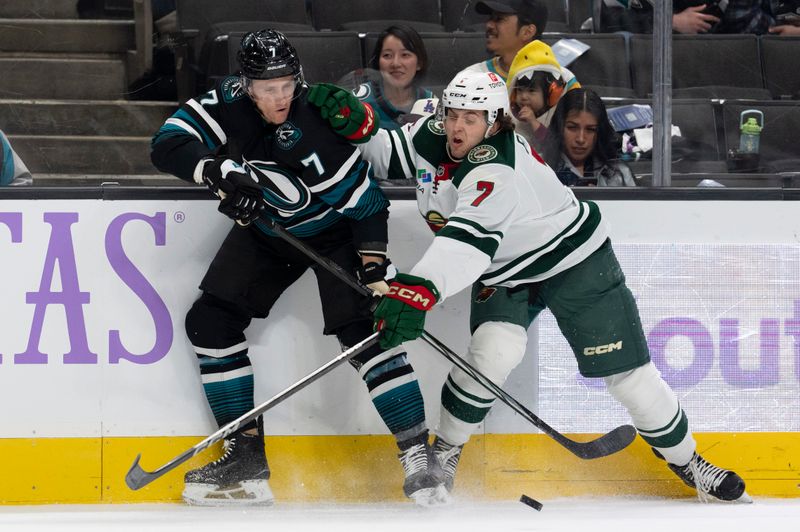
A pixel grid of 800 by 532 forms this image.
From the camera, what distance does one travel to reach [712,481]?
11.3ft

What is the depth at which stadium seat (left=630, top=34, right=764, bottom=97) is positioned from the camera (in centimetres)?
360

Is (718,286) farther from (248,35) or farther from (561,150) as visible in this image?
(248,35)

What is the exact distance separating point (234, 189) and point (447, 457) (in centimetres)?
97

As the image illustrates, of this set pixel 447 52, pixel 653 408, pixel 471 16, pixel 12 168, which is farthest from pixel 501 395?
pixel 12 168

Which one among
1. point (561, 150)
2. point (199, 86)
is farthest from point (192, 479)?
point (561, 150)

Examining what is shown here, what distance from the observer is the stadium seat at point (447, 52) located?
3498mm

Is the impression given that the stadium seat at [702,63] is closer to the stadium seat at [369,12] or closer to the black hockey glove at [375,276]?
the stadium seat at [369,12]

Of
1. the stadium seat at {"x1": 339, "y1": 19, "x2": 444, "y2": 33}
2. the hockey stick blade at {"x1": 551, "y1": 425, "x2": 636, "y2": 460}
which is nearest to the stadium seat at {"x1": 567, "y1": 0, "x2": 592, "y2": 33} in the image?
the stadium seat at {"x1": 339, "y1": 19, "x2": 444, "y2": 33}

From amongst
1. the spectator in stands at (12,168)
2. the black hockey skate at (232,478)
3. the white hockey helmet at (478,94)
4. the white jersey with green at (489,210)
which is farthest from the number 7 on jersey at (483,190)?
the spectator in stands at (12,168)

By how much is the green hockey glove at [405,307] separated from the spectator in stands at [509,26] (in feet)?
2.79

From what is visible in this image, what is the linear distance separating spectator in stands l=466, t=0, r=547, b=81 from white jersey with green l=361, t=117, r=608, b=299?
305mm

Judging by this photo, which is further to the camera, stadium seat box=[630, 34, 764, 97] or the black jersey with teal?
stadium seat box=[630, 34, 764, 97]

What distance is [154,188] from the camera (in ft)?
11.2

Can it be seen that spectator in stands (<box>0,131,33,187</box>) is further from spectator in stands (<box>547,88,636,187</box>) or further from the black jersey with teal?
spectator in stands (<box>547,88,636,187</box>)
